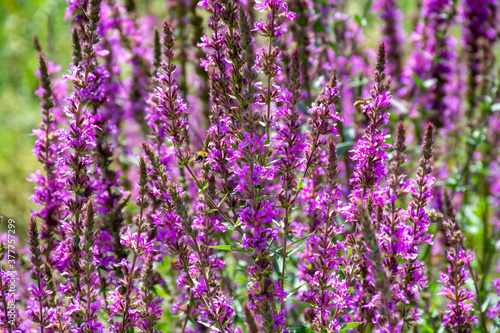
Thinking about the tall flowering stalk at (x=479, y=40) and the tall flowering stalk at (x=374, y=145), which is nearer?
the tall flowering stalk at (x=374, y=145)

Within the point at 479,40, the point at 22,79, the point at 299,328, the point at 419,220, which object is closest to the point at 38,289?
the point at 299,328

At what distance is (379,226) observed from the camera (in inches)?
108

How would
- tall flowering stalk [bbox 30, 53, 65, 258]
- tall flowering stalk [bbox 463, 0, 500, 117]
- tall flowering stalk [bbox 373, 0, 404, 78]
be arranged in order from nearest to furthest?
tall flowering stalk [bbox 30, 53, 65, 258], tall flowering stalk [bbox 463, 0, 500, 117], tall flowering stalk [bbox 373, 0, 404, 78]

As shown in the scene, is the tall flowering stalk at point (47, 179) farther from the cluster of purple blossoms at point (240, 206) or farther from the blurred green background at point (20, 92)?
the blurred green background at point (20, 92)

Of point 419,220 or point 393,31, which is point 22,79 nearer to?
point 393,31

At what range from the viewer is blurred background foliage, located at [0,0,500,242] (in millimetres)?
7823

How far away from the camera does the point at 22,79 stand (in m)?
11.5

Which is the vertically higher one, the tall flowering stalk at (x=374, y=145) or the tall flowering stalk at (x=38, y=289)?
the tall flowering stalk at (x=374, y=145)

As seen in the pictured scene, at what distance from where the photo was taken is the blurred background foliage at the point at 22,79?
782 centimetres

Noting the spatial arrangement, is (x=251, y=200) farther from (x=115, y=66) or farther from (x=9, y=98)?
(x=9, y=98)

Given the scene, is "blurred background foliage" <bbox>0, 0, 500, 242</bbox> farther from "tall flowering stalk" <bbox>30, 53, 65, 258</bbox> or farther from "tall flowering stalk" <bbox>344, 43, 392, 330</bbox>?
"tall flowering stalk" <bbox>344, 43, 392, 330</bbox>

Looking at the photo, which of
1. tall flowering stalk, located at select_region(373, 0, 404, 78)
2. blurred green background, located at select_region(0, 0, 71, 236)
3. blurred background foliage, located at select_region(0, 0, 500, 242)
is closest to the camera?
tall flowering stalk, located at select_region(373, 0, 404, 78)

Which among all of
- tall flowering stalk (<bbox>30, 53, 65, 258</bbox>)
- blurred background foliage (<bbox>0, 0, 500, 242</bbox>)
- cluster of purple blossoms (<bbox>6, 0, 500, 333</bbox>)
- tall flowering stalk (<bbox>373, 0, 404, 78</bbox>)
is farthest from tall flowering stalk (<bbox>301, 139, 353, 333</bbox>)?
blurred background foliage (<bbox>0, 0, 500, 242</bbox>)

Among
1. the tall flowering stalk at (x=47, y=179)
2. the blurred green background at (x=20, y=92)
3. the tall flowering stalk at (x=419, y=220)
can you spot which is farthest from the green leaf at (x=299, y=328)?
the blurred green background at (x=20, y=92)
